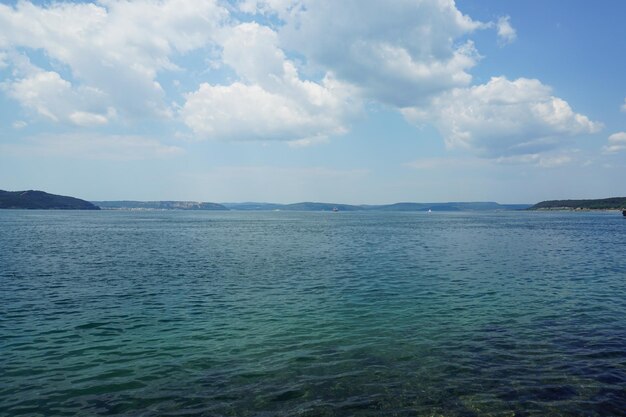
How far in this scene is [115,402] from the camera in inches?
615

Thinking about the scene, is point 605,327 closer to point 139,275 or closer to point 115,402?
point 115,402

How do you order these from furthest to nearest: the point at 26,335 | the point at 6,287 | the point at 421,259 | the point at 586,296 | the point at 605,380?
the point at 421,259
the point at 6,287
the point at 586,296
the point at 26,335
the point at 605,380

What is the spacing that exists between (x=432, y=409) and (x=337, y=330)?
10257mm

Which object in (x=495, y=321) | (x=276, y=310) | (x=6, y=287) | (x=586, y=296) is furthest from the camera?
(x=6, y=287)

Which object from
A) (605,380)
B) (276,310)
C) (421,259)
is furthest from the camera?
(421,259)

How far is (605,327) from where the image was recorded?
976 inches

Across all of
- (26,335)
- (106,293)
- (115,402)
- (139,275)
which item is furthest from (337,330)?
(139,275)

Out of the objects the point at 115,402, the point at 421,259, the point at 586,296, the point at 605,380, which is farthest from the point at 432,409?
the point at 421,259

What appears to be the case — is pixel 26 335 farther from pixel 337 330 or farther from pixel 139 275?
pixel 139 275

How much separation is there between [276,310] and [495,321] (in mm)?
15035

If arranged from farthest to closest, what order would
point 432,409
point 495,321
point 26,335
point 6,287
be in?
point 6,287 < point 495,321 < point 26,335 < point 432,409

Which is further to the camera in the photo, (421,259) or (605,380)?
(421,259)

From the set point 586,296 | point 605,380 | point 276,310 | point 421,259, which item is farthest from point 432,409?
point 421,259

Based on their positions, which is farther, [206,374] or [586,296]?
[586,296]
